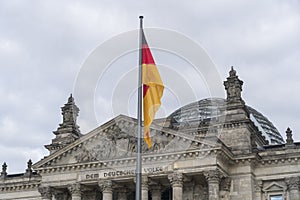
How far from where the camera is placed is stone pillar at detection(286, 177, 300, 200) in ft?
163

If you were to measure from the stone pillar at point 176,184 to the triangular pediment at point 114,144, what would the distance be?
87.0 inches

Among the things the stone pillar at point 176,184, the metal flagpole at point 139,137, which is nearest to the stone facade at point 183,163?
the stone pillar at point 176,184

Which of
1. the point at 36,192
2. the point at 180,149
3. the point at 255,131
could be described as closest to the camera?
the point at 180,149

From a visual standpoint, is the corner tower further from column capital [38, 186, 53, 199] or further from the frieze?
the frieze

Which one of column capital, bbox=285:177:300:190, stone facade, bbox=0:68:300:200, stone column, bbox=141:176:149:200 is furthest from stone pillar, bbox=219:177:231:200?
stone column, bbox=141:176:149:200

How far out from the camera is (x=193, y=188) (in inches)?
2053

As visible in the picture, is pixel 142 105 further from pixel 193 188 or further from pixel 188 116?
pixel 188 116

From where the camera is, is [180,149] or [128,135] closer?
[180,149]

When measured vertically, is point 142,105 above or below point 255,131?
below

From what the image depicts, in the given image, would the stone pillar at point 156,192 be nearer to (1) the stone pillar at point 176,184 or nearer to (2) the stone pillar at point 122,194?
(2) the stone pillar at point 122,194

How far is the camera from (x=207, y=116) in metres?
64.0

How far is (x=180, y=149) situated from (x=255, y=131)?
35.1ft

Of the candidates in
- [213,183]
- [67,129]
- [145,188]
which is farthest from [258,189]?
[67,129]

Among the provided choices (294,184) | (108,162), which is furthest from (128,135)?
(294,184)
